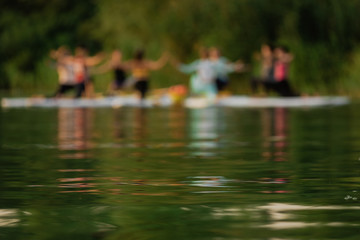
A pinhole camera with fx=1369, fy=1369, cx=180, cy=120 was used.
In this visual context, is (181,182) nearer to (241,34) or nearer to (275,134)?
(275,134)

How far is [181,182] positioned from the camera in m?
11.6

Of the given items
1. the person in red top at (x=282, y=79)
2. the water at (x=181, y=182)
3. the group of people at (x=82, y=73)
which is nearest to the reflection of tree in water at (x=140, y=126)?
the water at (x=181, y=182)

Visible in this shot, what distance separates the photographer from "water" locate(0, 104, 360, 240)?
27.1 ft

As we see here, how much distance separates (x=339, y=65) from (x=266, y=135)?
88.6 feet

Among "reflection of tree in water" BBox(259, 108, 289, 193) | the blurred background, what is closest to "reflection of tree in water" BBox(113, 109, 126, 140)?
"reflection of tree in water" BBox(259, 108, 289, 193)

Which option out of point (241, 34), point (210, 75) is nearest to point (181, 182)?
point (210, 75)

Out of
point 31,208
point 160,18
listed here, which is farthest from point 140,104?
point 31,208

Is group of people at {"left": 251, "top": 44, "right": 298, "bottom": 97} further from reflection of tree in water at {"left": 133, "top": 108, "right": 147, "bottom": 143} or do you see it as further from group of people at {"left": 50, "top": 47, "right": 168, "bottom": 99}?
reflection of tree in water at {"left": 133, "top": 108, "right": 147, "bottom": 143}

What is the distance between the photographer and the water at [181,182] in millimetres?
8250

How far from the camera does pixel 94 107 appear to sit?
36.4m

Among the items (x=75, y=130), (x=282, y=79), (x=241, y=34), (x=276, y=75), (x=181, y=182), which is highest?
(x=241, y=34)

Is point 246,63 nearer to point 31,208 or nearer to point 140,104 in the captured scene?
point 140,104

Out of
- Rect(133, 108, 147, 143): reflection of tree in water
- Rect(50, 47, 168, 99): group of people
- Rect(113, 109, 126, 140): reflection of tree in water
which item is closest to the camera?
Rect(133, 108, 147, 143): reflection of tree in water

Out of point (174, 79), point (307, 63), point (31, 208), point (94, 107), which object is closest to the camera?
point (31, 208)
